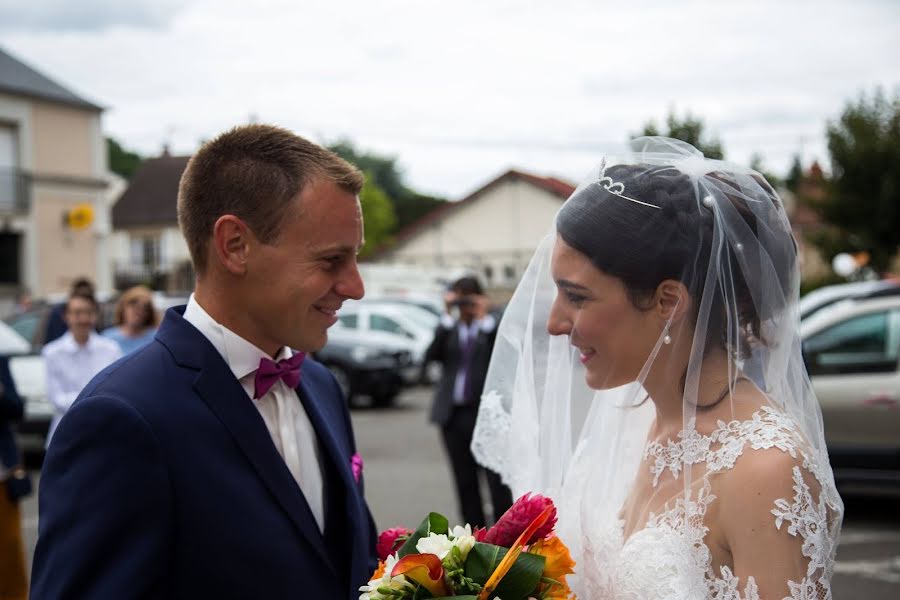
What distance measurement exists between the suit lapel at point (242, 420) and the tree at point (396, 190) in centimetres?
→ 6682

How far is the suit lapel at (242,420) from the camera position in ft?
6.69

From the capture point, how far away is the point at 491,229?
4509 centimetres

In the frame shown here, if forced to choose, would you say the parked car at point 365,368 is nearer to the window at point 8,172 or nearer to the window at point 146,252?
the window at point 8,172

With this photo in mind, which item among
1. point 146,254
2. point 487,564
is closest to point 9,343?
point 487,564

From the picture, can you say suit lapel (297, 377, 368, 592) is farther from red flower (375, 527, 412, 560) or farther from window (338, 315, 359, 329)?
window (338, 315, 359, 329)

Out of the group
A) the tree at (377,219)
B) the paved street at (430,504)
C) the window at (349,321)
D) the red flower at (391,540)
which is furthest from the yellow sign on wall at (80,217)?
the tree at (377,219)

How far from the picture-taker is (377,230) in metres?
62.8

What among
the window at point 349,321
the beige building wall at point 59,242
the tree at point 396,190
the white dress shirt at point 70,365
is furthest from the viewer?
the tree at point 396,190

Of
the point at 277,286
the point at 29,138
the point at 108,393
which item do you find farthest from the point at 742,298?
the point at 29,138

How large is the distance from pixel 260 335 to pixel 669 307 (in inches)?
42.2

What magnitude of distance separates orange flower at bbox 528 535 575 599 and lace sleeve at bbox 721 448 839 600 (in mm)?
391

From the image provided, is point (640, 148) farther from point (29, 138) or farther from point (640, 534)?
point (29, 138)

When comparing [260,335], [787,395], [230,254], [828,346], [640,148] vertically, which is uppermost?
[640,148]

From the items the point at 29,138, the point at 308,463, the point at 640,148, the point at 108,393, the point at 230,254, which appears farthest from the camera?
the point at 29,138
